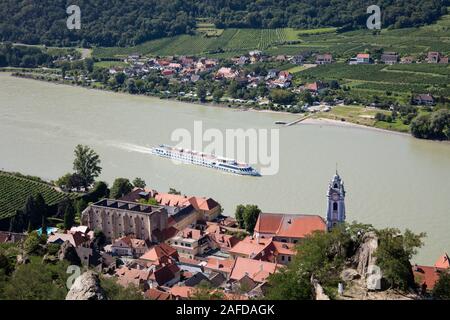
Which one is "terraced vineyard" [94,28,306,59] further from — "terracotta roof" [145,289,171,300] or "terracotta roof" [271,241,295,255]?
"terracotta roof" [145,289,171,300]

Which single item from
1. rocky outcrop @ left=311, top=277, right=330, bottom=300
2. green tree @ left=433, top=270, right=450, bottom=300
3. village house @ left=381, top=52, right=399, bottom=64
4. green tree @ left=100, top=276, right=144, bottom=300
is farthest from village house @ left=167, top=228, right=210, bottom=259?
village house @ left=381, top=52, right=399, bottom=64

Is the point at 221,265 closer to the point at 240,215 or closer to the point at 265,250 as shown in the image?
the point at 265,250

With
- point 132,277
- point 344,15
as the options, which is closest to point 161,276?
point 132,277

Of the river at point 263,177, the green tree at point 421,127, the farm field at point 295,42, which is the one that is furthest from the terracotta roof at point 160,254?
the farm field at point 295,42

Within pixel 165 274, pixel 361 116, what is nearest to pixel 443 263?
pixel 165 274
